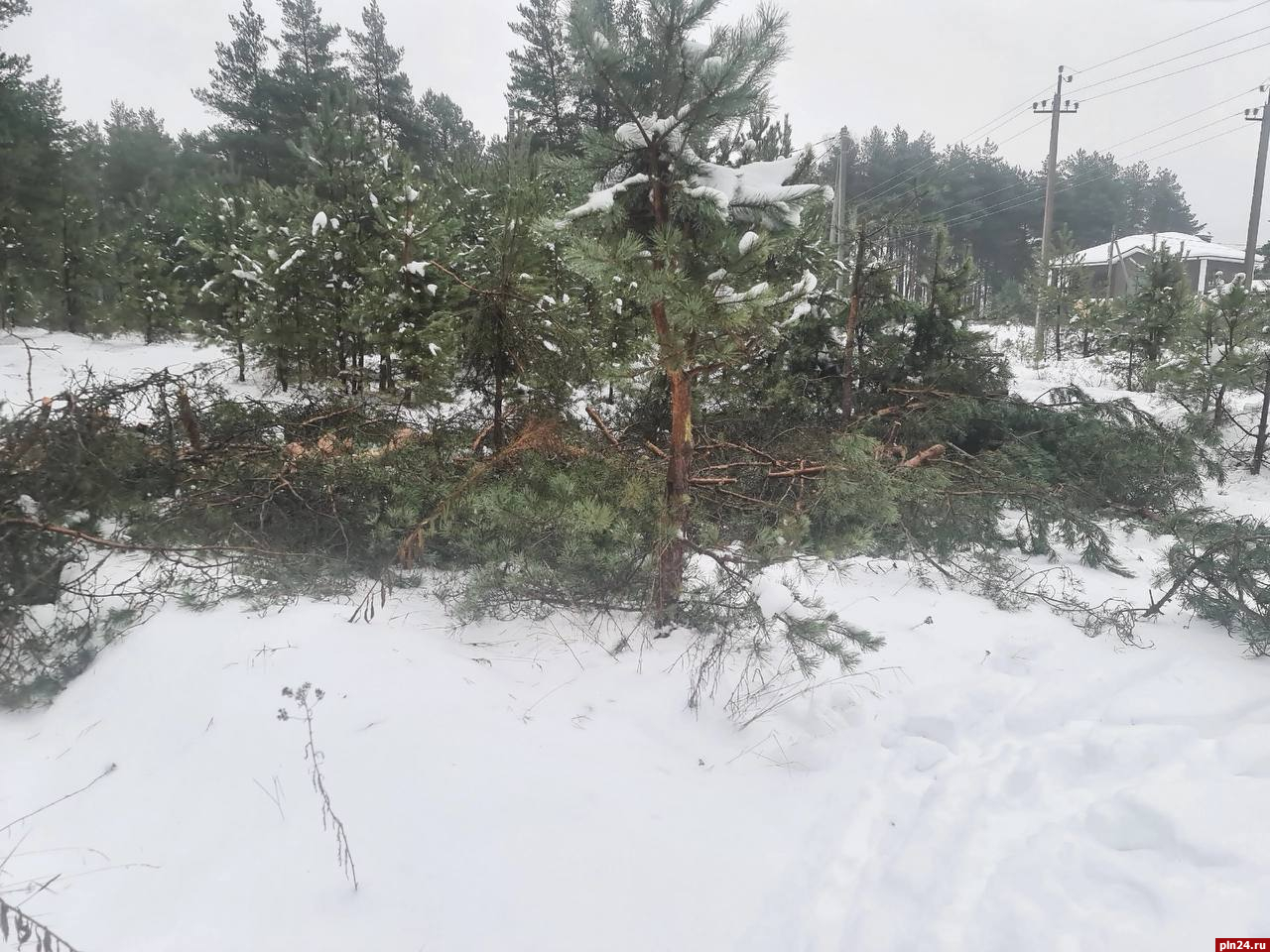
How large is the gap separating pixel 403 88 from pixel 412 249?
694 inches

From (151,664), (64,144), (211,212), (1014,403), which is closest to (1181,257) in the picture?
(1014,403)

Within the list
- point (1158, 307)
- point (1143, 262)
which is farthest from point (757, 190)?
point (1143, 262)

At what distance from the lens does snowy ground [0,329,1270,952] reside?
2.11 m

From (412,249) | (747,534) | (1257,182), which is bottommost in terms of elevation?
(747,534)

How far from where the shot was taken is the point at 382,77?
2128cm

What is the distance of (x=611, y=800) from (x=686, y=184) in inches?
122

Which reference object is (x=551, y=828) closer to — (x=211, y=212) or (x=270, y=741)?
(x=270, y=741)

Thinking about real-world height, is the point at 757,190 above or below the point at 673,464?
above

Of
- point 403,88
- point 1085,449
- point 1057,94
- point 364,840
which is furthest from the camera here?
point 1057,94

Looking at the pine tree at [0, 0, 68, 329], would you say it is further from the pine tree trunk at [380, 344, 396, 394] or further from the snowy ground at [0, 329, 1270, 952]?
the snowy ground at [0, 329, 1270, 952]

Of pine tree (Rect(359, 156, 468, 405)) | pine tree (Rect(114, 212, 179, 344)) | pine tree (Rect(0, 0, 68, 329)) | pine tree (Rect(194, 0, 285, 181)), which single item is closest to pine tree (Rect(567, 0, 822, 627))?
pine tree (Rect(359, 156, 468, 405))

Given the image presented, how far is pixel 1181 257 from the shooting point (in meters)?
15.0

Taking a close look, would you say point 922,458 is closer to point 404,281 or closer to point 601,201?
point 601,201

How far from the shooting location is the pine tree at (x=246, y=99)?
1845 centimetres
